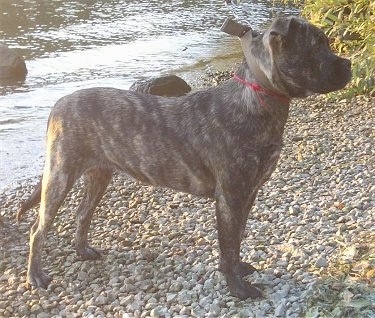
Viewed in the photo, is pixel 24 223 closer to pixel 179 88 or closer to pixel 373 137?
pixel 373 137

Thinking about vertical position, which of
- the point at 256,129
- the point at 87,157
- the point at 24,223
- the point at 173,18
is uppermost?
the point at 256,129

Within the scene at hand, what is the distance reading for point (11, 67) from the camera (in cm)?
1573

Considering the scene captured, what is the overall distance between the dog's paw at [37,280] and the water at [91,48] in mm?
3537

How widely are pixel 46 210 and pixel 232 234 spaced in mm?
1566

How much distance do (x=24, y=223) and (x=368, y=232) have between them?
3576 mm

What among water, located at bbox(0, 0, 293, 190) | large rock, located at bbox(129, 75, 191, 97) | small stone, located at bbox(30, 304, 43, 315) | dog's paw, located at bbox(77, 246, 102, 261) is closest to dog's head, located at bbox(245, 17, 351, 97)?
dog's paw, located at bbox(77, 246, 102, 261)

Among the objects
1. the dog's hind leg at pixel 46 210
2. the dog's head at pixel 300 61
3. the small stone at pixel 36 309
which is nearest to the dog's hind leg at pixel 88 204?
the dog's hind leg at pixel 46 210

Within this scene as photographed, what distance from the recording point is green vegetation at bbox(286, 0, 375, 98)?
9.27 metres

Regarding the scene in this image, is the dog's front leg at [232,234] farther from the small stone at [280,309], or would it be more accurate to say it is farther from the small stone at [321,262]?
the small stone at [321,262]

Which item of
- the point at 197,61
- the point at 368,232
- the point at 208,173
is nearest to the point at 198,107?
the point at 208,173

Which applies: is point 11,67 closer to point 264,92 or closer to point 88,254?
point 88,254

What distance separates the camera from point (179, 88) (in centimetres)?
1307

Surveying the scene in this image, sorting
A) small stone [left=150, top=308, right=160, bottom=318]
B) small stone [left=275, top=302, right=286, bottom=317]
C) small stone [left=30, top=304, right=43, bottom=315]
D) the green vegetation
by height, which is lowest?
small stone [left=30, top=304, right=43, bottom=315]

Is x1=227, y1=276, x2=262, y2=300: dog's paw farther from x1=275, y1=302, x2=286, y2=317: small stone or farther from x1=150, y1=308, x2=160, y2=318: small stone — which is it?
x1=150, y1=308, x2=160, y2=318: small stone
